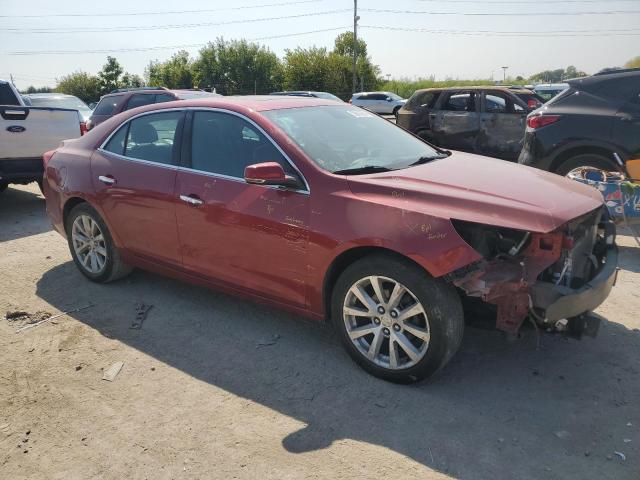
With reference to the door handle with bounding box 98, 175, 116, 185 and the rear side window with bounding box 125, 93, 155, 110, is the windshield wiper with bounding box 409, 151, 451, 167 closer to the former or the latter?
the door handle with bounding box 98, 175, 116, 185

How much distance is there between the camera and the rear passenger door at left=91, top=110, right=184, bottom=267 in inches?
158

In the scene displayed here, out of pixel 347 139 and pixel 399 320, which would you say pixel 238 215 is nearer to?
pixel 347 139

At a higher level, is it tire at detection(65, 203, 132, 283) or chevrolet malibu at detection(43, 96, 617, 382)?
chevrolet malibu at detection(43, 96, 617, 382)

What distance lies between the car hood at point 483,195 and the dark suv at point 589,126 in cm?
275

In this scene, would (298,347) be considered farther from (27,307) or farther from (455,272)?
(27,307)

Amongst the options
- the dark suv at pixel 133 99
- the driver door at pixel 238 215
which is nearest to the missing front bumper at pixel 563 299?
the driver door at pixel 238 215

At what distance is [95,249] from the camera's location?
4762 millimetres

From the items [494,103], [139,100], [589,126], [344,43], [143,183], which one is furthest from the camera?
[344,43]

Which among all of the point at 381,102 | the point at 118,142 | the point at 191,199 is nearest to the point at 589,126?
the point at 191,199

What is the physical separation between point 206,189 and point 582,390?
2760mm

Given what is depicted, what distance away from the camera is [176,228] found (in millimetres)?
3949

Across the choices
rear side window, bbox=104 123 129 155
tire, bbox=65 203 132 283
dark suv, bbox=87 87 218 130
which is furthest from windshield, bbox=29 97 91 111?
rear side window, bbox=104 123 129 155

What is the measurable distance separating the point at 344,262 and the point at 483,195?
0.92m

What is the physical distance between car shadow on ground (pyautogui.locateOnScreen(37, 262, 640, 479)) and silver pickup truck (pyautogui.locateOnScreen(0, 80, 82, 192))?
4045 mm
